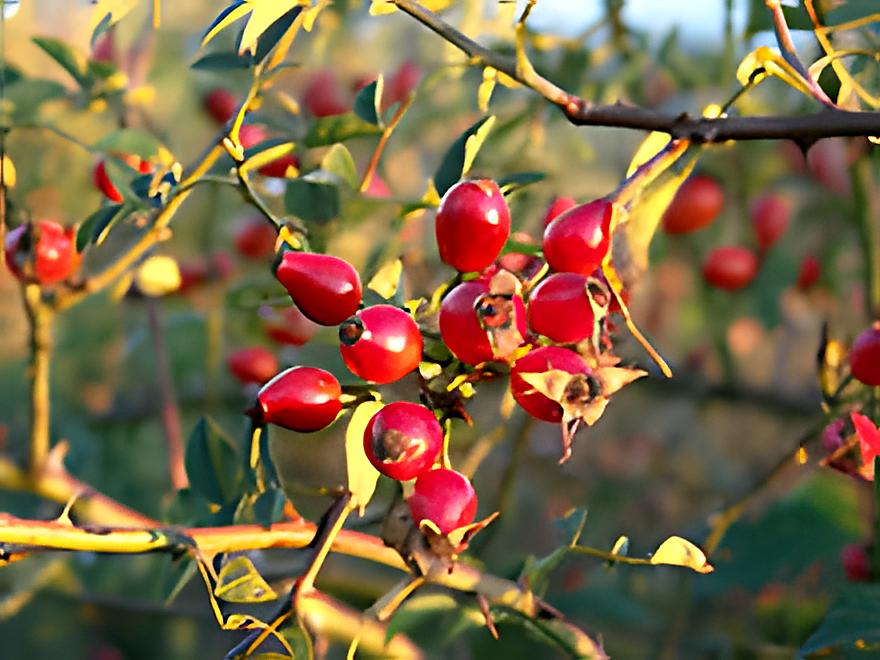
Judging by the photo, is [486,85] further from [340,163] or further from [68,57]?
[68,57]

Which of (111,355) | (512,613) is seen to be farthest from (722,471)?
(512,613)

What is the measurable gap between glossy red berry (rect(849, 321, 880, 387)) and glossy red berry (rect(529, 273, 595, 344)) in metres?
0.17

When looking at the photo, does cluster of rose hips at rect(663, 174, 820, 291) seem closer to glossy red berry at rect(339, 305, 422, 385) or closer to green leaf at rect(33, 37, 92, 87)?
green leaf at rect(33, 37, 92, 87)

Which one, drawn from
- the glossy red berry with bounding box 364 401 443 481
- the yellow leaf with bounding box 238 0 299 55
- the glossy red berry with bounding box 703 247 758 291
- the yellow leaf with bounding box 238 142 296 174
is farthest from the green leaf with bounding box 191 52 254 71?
the glossy red berry with bounding box 703 247 758 291

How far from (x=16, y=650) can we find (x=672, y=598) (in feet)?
2.72

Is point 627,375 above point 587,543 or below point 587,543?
above

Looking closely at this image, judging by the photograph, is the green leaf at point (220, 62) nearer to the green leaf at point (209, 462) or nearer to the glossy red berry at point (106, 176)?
the glossy red berry at point (106, 176)

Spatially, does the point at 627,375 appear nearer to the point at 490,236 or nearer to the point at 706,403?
the point at 490,236

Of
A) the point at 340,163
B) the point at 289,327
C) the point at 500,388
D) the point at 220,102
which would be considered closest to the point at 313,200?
the point at 340,163

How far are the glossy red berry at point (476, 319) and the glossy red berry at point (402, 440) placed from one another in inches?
1.2

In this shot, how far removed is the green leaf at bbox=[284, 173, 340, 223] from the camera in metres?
0.62

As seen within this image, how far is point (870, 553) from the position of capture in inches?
30.3

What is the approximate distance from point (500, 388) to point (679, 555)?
62 cm

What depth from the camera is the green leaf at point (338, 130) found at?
61 cm
